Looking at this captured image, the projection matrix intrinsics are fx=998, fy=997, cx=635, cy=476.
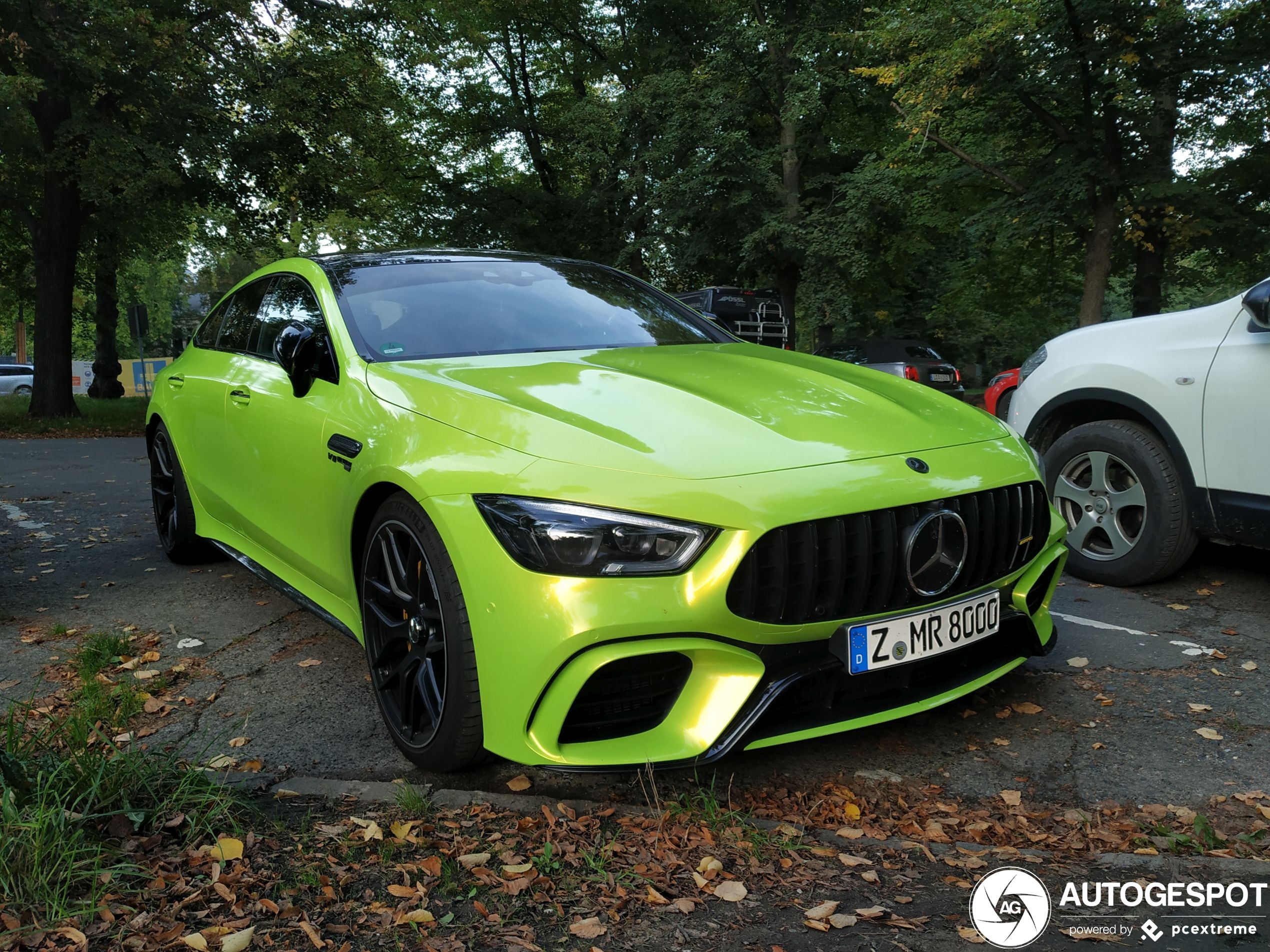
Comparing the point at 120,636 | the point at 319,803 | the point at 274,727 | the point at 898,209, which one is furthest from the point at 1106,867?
the point at 898,209

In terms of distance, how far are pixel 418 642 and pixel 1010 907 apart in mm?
1630

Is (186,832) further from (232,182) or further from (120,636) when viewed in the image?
(232,182)

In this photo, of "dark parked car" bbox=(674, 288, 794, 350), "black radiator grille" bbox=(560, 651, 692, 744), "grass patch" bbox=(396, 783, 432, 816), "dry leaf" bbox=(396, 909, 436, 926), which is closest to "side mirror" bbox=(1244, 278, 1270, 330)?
"black radiator grille" bbox=(560, 651, 692, 744)

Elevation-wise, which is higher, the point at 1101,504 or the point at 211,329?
the point at 211,329

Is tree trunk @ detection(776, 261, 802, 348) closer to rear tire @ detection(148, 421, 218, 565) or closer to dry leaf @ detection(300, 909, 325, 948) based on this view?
rear tire @ detection(148, 421, 218, 565)

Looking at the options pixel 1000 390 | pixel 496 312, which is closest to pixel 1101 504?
pixel 496 312

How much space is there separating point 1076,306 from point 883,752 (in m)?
29.0

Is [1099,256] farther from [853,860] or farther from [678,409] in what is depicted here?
[853,860]

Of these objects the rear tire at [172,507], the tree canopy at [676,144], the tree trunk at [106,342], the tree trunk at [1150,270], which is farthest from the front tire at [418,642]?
the tree trunk at [106,342]

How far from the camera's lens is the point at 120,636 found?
4.14 m

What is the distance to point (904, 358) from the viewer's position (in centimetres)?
A: 2119

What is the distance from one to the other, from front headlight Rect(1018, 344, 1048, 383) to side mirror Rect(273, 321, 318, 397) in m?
3.50

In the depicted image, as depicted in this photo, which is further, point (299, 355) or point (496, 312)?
point (496, 312)

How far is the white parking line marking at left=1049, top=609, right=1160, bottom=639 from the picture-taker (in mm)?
4078
